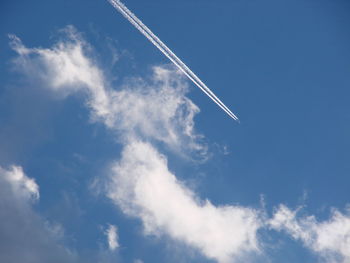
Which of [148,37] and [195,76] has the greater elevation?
[195,76]

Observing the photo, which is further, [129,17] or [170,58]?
[170,58]

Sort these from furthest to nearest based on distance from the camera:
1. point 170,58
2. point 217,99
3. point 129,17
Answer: point 217,99
point 170,58
point 129,17

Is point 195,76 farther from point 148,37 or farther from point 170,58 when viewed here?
point 148,37

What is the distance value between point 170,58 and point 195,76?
10.5m

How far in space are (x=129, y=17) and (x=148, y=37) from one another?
7510 mm

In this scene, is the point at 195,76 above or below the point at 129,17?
above

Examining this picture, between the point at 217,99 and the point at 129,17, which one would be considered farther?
the point at 217,99

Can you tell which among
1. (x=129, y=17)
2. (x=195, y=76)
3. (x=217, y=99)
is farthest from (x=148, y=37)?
(x=217, y=99)

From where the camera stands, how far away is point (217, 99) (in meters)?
82.0

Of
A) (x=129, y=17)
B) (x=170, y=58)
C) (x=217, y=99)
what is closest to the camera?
(x=129, y=17)

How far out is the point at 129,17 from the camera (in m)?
67.6

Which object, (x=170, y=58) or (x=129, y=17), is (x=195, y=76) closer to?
(x=170, y=58)

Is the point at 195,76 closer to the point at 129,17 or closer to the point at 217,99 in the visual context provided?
the point at 217,99

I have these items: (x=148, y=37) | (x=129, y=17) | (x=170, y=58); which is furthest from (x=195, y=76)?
(x=129, y=17)
